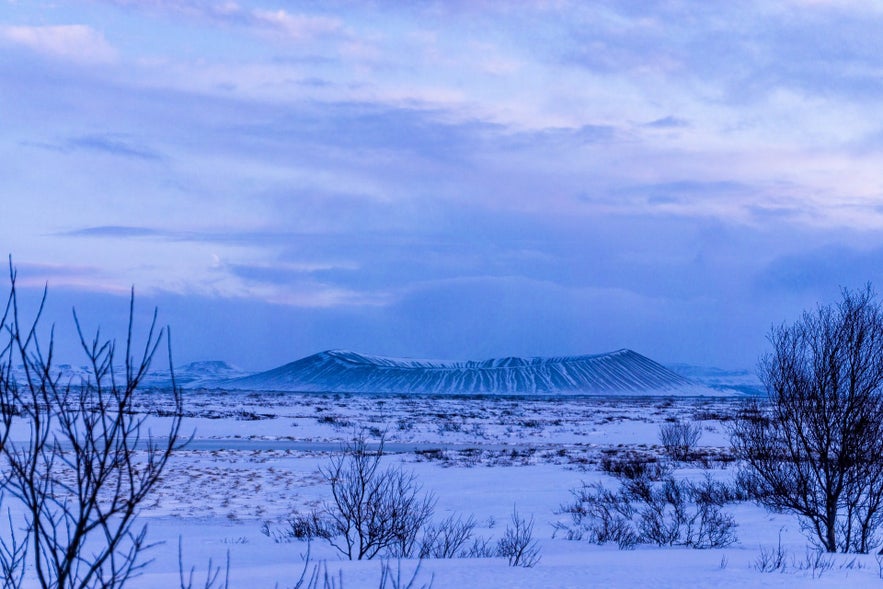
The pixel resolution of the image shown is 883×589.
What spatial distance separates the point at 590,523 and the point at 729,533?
9.01ft

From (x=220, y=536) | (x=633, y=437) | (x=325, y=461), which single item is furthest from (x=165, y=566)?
(x=633, y=437)

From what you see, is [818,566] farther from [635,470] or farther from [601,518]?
[635,470]

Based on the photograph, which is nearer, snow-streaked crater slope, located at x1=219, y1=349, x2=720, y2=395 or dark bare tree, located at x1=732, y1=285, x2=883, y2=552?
dark bare tree, located at x1=732, y1=285, x2=883, y2=552

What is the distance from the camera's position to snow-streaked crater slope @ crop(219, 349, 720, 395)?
6348 inches

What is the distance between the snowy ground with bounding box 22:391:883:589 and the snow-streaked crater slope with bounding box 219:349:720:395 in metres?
117

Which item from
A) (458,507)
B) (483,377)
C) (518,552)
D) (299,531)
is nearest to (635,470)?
(458,507)

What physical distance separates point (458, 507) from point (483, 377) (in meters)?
153

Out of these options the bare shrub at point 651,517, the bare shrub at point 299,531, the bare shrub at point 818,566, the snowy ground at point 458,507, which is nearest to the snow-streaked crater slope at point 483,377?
the snowy ground at point 458,507

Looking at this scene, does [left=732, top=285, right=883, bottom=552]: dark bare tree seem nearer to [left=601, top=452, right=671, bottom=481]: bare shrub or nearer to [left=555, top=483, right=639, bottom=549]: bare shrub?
[left=555, top=483, right=639, bottom=549]: bare shrub

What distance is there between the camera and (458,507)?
17.8m

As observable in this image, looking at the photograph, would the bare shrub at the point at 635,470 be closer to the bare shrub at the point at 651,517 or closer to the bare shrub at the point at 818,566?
the bare shrub at the point at 651,517

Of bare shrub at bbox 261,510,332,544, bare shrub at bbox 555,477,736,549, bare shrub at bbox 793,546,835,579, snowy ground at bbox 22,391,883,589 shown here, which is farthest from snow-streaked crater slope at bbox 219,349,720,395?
bare shrub at bbox 793,546,835,579

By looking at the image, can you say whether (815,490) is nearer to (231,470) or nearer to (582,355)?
(231,470)

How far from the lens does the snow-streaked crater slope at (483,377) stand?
161250mm
